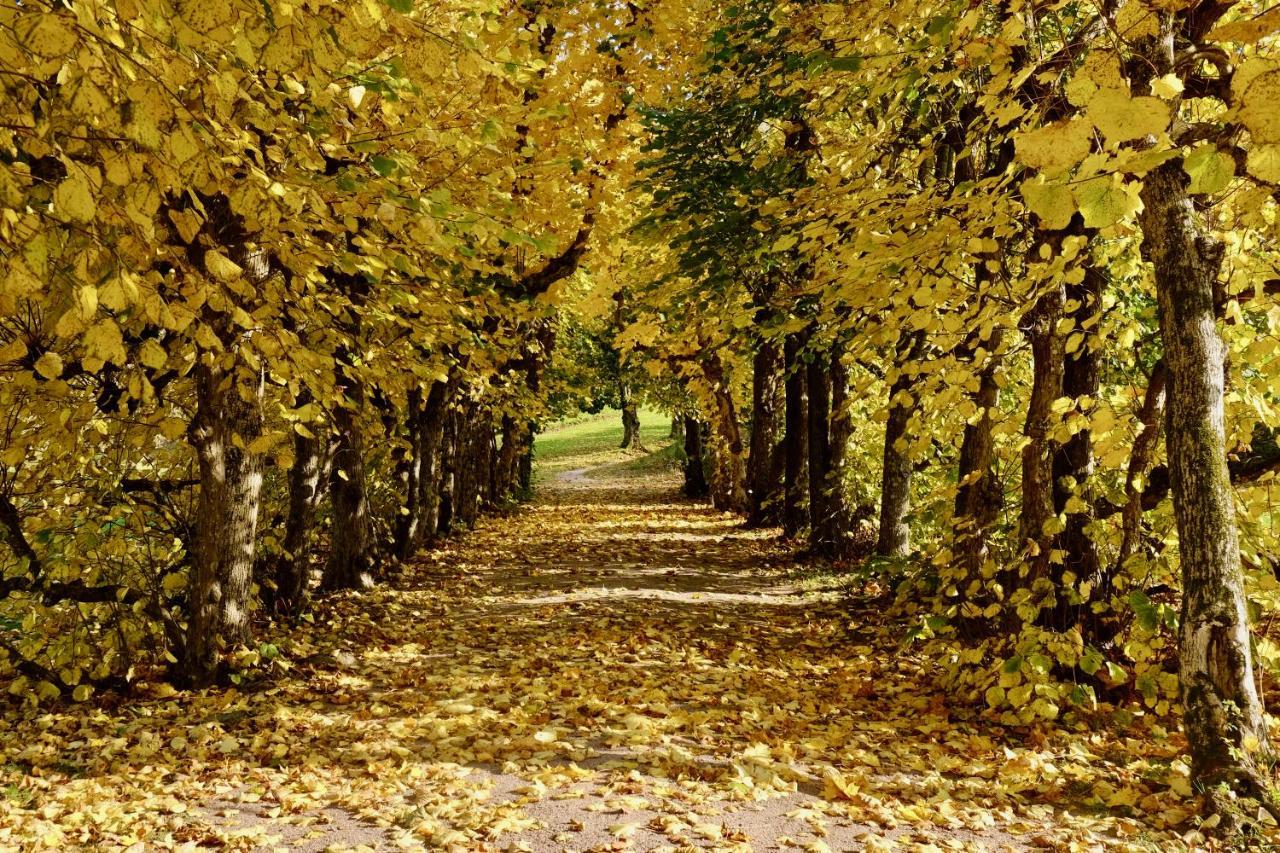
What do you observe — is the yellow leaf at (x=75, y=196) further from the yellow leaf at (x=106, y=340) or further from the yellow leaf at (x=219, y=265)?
the yellow leaf at (x=219, y=265)

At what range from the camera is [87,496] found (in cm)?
648

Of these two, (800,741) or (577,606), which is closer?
(800,741)

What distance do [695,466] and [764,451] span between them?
10.6 meters

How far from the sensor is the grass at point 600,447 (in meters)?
43.3

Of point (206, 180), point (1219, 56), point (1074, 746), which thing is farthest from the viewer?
point (1074, 746)

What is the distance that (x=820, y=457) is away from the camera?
13.0 metres

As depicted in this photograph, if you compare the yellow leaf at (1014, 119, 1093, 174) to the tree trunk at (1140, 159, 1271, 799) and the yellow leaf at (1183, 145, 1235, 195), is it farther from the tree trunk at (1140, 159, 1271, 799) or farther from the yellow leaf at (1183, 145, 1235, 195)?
the tree trunk at (1140, 159, 1271, 799)

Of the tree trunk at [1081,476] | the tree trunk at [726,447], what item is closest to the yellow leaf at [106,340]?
the tree trunk at [1081,476]

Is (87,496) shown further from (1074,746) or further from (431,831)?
(1074,746)

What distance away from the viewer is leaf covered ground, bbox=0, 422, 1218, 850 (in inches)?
165

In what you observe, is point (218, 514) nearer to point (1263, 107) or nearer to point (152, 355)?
point (152, 355)

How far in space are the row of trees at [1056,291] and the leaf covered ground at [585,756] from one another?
0.62m

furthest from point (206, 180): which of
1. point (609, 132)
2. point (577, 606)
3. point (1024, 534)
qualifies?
point (609, 132)

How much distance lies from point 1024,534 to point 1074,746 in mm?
1525
